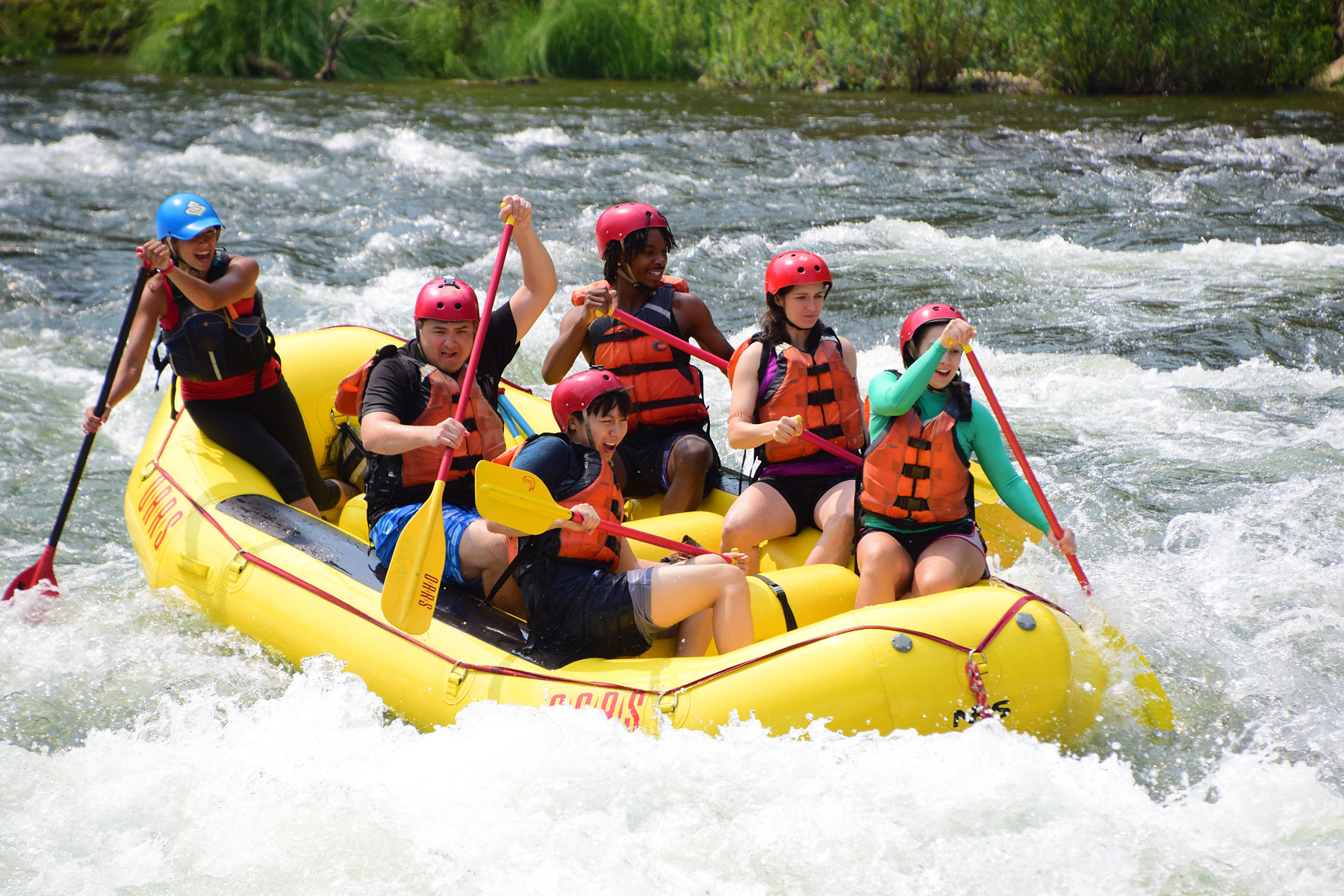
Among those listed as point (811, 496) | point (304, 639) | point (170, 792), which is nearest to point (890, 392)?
point (811, 496)

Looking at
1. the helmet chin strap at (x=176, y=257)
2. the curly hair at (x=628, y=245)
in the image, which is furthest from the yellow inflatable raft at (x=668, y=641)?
the curly hair at (x=628, y=245)

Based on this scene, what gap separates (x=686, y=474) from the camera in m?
4.01

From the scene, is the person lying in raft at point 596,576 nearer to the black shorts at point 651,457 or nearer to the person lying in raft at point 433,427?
the person lying in raft at point 433,427

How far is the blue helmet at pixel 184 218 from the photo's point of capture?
387 cm

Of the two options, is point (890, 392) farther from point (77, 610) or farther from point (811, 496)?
point (77, 610)

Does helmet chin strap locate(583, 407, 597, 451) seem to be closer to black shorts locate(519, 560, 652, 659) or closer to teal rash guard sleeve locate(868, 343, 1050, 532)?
black shorts locate(519, 560, 652, 659)

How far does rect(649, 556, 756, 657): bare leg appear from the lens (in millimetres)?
3078

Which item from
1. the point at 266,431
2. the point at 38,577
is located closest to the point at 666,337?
the point at 266,431

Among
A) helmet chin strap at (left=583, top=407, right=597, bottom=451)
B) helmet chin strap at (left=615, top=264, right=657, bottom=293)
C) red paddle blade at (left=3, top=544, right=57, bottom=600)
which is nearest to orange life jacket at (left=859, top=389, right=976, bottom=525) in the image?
helmet chin strap at (left=583, top=407, right=597, bottom=451)

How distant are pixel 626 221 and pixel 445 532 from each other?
1.29m

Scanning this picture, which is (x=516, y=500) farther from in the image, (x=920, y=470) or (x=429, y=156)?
(x=429, y=156)

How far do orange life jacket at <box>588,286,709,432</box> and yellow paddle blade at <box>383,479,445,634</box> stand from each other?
3.67 feet

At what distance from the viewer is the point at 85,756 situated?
3248mm

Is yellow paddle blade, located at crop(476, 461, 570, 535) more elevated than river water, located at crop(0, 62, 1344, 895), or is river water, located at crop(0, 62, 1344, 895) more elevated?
yellow paddle blade, located at crop(476, 461, 570, 535)
